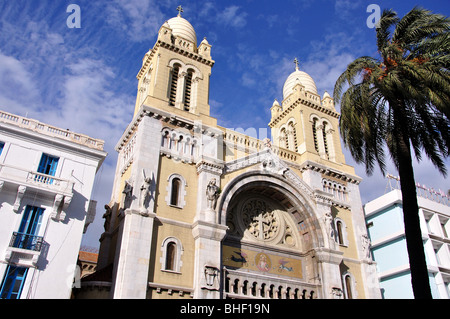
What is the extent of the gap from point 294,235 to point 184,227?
29.0ft

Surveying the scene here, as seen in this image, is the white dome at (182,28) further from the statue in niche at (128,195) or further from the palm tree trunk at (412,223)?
the palm tree trunk at (412,223)

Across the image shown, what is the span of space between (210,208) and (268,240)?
5445 millimetres

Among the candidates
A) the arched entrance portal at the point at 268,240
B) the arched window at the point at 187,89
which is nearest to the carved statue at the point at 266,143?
the arched entrance portal at the point at 268,240

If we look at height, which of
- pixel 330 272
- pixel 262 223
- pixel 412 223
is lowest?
pixel 412 223

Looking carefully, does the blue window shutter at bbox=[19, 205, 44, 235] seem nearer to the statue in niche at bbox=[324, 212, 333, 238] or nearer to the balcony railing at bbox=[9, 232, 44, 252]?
the balcony railing at bbox=[9, 232, 44, 252]

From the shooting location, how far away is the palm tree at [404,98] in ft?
48.9

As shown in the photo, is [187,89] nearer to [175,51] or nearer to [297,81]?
[175,51]

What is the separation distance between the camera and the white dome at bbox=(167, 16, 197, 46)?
98.7 feet

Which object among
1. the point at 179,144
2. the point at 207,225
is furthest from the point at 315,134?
the point at 207,225

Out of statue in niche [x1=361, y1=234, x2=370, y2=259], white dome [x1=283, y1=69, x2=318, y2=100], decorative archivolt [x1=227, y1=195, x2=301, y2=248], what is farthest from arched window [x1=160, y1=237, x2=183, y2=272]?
white dome [x1=283, y1=69, x2=318, y2=100]

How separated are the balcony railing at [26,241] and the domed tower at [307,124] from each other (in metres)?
19.1

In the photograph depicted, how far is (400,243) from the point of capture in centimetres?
3033
